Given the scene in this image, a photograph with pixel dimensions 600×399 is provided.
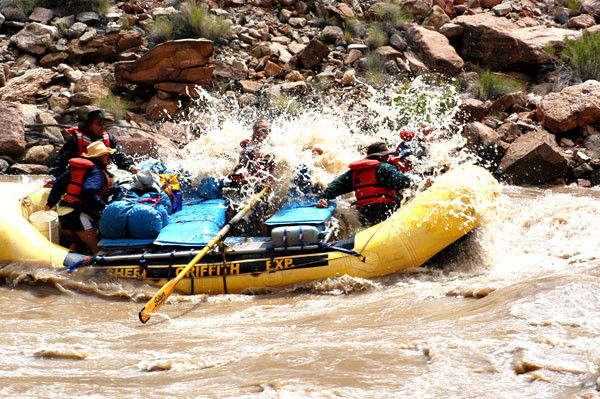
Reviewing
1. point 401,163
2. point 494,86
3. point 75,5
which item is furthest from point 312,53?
point 401,163

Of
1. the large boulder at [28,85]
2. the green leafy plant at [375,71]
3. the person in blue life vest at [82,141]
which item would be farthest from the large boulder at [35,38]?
the person in blue life vest at [82,141]

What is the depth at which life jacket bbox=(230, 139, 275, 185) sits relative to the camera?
692cm

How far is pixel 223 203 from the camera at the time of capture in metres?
6.95

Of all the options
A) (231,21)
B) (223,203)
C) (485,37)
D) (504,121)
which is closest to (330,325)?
(223,203)

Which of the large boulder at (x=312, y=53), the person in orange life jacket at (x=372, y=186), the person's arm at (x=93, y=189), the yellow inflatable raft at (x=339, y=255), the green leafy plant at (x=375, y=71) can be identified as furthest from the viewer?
the large boulder at (x=312, y=53)

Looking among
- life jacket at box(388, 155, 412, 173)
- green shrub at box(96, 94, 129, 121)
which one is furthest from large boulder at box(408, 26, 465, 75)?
life jacket at box(388, 155, 412, 173)

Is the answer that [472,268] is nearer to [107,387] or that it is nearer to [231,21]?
[107,387]

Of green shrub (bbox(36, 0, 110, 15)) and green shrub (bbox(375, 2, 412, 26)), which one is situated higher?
green shrub (bbox(36, 0, 110, 15))

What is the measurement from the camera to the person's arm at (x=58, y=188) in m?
6.44

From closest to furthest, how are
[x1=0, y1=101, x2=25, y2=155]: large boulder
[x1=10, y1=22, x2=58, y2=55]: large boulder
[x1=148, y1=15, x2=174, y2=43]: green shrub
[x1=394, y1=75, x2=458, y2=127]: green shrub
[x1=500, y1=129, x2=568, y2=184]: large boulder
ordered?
1. [x1=500, y1=129, x2=568, y2=184]: large boulder
2. [x1=0, y1=101, x2=25, y2=155]: large boulder
3. [x1=394, y1=75, x2=458, y2=127]: green shrub
4. [x1=10, y1=22, x2=58, y2=55]: large boulder
5. [x1=148, y1=15, x2=174, y2=43]: green shrub

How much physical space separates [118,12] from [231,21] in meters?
3.10

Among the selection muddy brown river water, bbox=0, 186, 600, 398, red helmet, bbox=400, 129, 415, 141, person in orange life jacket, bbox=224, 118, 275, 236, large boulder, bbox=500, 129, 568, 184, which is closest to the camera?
muddy brown river water, bbox=0, 186, 600, 398

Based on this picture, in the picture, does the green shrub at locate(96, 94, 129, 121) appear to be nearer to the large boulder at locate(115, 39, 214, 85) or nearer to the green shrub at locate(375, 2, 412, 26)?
the large boulder at locate(115, 39, 214, 85)

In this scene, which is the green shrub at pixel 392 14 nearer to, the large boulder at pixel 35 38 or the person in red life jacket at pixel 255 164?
the large boulder at pixel 35 38
